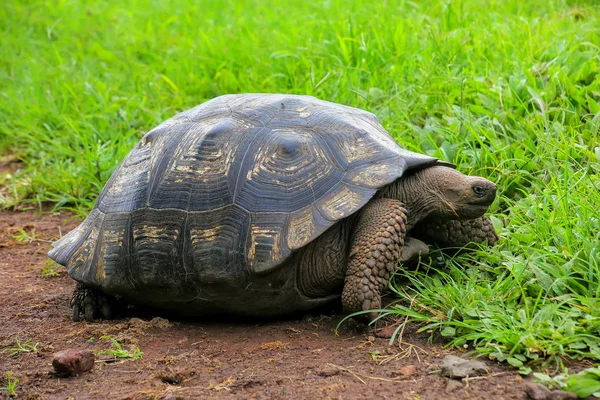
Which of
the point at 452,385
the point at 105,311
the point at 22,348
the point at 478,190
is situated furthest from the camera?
the point at 105,311

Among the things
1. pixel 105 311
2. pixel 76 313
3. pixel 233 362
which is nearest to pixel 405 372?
pixel 233 362

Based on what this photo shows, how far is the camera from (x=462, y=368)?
3.10 meters

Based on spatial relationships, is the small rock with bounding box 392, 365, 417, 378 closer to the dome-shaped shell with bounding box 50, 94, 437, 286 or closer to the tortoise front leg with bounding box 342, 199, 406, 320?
the tortoise front leg with bounding box 342, 199, 406, 320

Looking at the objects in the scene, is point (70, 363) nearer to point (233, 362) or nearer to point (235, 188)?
point (233, 362)

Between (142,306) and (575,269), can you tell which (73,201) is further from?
(575,269)

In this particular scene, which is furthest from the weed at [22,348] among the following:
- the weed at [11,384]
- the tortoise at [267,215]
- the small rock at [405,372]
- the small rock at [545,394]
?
the small rock at [545,394]

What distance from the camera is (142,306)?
168 inches

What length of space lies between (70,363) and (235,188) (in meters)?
1.13

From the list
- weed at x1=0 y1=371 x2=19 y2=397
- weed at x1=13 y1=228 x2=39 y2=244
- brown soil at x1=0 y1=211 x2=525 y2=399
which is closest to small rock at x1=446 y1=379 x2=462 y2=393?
brown soil at x1=0 y1=211 x2=525 y2=399

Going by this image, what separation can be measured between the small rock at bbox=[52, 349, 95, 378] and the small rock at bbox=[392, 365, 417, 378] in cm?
137

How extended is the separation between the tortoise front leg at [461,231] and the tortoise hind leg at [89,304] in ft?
5.95

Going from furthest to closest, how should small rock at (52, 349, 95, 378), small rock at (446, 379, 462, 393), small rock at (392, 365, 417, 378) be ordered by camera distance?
small rock at (52, 349, 95, 378) → small rock at (392, 365, 417, 378) → small rock at (446, 379, 462, 393)

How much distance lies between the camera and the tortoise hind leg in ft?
13.8

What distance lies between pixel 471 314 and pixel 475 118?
81.4 inches
